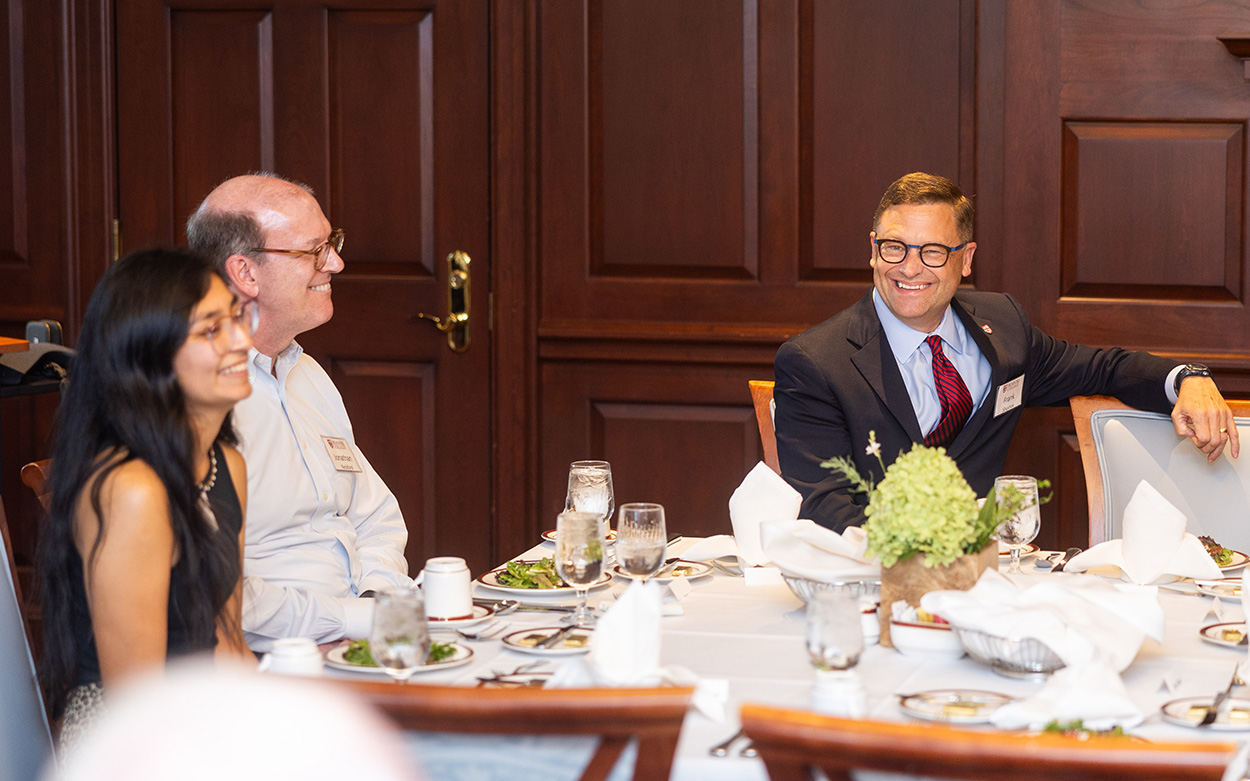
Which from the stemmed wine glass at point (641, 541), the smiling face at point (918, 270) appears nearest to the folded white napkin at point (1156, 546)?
the stemmed wine glass at point (641, 541)

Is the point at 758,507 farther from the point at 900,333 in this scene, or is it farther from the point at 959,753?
the point at 959,753

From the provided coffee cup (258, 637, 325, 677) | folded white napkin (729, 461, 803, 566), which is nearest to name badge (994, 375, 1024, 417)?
folded white napkin (729, 461, 803, 566)

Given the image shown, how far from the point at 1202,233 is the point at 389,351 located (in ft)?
7.93

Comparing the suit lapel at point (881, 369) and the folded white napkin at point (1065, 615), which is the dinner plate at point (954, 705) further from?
the suit lapel at point (881, 369)

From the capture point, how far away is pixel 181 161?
14.2 ft

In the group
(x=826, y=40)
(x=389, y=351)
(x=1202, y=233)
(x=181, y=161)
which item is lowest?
(x=389, y=351)

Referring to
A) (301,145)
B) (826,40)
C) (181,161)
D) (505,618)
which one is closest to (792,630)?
(505,618)

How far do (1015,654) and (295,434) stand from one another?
4.32ft

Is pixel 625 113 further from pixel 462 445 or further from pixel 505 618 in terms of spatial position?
pixel 505 618

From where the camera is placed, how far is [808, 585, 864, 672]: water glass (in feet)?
4.68

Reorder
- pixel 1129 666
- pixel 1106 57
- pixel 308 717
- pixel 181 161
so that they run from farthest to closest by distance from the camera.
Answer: pixel 181 161
pixel 1106 57
pixel 1129 666
pixel 308 717

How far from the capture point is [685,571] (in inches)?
84.5

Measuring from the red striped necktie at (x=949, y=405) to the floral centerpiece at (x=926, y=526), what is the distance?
3.60 ft

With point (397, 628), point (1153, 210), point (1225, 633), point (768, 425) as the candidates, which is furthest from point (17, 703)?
point (1153, 210)
